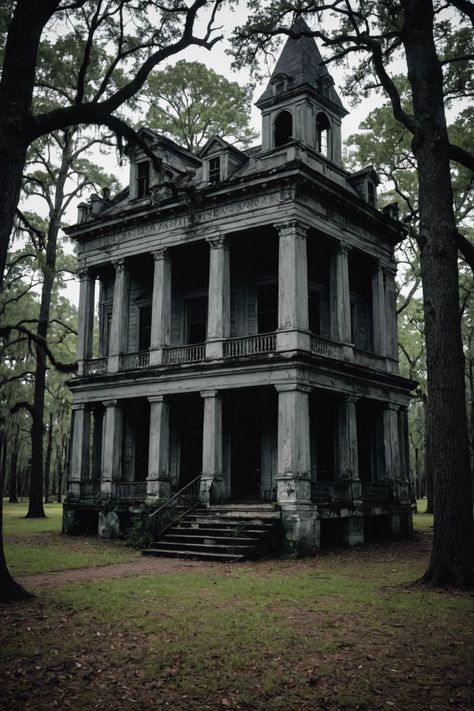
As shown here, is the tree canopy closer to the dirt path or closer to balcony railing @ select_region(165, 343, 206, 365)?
balcony railing @ select_region(165, 343, 206, 365)

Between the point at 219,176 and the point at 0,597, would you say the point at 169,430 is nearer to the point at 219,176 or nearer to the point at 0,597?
the point at 219,176

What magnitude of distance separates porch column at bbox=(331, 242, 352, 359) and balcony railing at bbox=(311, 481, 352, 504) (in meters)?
4.11

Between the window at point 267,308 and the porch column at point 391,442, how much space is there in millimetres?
5156

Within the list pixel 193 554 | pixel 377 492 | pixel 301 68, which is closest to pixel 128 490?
pixel 193 554

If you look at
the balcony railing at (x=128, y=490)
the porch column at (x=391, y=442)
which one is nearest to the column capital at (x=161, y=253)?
the balcony railing at (x=128, y=490)

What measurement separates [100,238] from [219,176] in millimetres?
5473

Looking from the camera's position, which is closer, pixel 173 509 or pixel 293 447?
pixel 293 447

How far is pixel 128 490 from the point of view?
21.6m

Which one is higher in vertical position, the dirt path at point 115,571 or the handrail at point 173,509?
the handrail at point 173,509

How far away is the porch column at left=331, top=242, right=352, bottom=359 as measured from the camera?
66.3 feet

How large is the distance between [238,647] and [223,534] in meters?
9.40

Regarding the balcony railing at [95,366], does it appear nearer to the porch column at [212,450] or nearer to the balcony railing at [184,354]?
the balcony railing at [184,354]

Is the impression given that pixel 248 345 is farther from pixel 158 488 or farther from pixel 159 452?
pixel 158 488

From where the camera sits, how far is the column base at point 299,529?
16.2 meters
